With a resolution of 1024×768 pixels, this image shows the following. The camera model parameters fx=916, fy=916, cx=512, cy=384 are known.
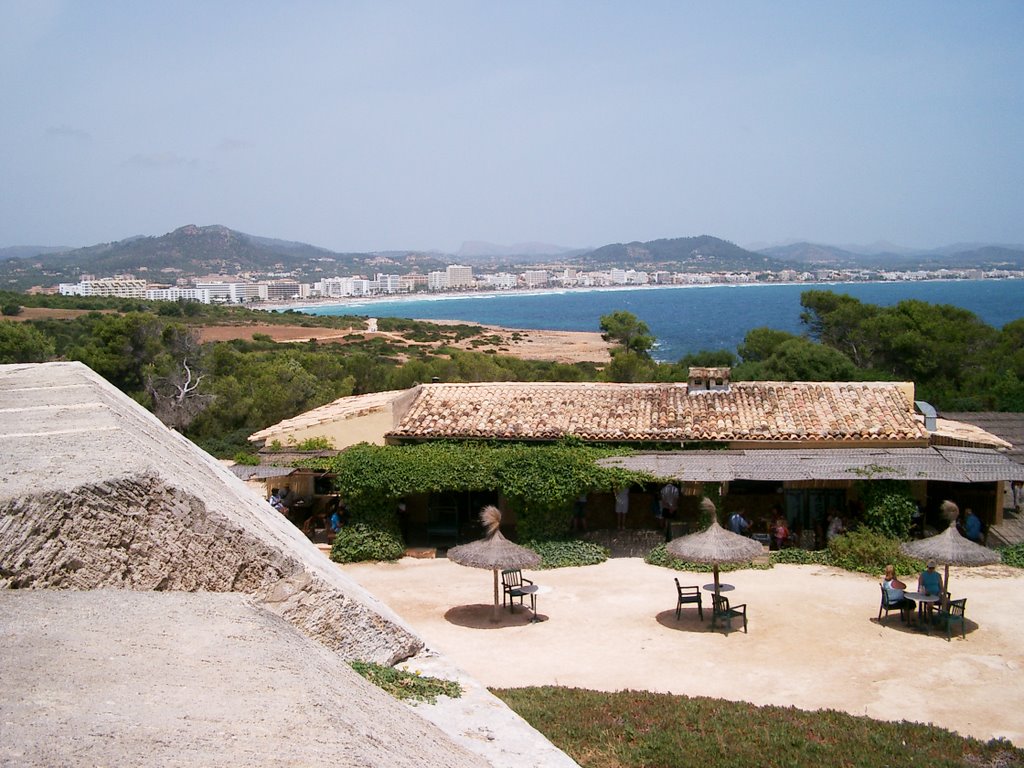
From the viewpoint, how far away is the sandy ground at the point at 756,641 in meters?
12.1

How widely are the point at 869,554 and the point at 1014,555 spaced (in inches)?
118

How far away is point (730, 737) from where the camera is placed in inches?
360

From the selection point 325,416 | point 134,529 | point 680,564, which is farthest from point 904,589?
point 325,416

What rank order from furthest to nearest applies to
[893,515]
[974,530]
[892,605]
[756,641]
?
1. [974,530]
2. [893,515]
3. [892,605]
4. [756,641]

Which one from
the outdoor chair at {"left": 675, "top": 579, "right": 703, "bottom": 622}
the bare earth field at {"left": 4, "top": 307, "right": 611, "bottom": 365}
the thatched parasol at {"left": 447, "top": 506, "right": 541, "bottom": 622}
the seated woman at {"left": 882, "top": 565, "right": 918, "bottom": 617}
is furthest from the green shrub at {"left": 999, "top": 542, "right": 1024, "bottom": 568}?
the bare earth field at {"left": 4, "top": 307, "right": 611, "bottom": 365}

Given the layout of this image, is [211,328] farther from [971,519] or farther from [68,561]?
[68,561]

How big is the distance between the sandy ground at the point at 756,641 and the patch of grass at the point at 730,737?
155 centimetres

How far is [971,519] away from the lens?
61.8 ft

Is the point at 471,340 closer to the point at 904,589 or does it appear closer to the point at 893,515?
the point at 893,515

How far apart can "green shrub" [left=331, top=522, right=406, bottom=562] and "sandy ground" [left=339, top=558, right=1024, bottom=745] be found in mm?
937

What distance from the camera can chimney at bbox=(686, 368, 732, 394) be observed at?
76.4ft

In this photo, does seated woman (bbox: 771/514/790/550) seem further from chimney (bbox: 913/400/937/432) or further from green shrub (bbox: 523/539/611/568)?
chimney (bbox: 913/400/937/432)

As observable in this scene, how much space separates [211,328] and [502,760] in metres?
84.3

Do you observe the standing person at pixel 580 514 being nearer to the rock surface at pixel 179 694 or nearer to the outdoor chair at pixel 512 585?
the outdoor chair at pixel 512 585
